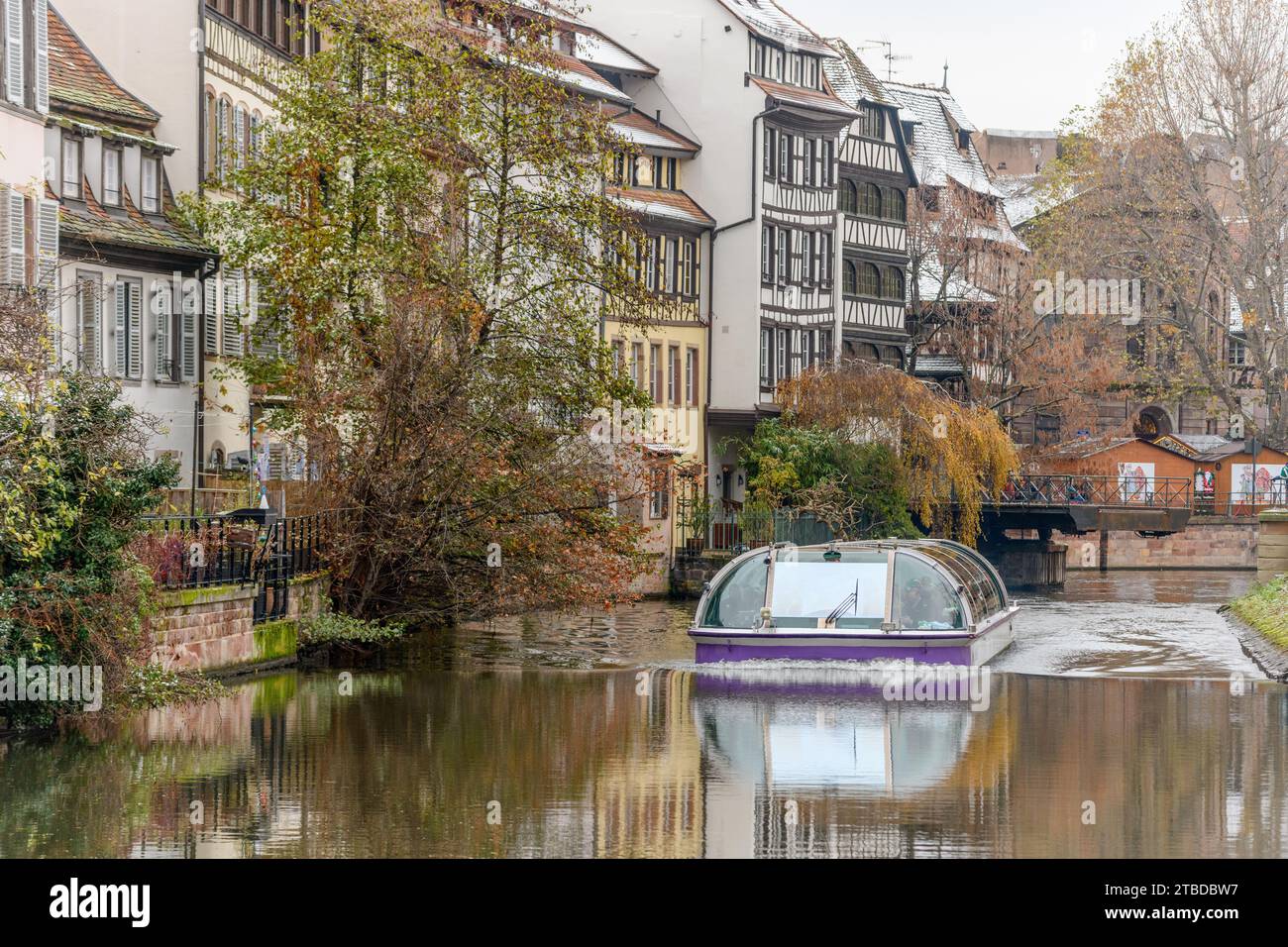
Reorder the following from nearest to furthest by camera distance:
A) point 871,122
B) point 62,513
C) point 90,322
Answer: point 62,513, point 90,322, point 871,122

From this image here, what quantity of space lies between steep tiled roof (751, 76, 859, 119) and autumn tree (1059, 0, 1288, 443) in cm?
1193

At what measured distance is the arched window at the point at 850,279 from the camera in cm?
→ 6091

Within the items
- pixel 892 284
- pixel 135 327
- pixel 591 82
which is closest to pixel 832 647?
pixel 135 327

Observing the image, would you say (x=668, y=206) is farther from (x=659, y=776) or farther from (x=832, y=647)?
(x=659, y=776)

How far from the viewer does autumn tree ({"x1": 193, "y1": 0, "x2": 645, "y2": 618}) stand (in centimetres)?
2716

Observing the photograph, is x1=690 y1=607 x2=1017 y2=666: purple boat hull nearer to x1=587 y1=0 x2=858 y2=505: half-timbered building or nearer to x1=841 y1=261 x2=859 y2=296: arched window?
x1=587 y1=0 x2=858 y2=505: half-timbered building

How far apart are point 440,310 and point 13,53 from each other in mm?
6330

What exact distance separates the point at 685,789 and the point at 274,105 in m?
19.4

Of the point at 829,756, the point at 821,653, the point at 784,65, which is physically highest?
the point at 784,65

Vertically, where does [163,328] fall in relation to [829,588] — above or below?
above

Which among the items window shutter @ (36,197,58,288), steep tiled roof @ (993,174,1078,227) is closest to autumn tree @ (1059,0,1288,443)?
window shutter @ (36,197,58,288)

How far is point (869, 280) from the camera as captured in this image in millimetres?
61969
